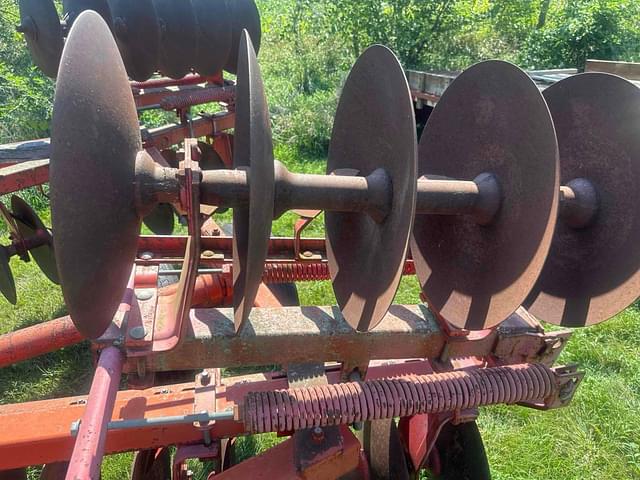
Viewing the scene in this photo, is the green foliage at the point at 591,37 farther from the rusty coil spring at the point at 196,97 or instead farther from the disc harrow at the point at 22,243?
the disc harrow at the point at 22,243

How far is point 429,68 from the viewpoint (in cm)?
732

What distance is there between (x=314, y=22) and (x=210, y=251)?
25.7 feet

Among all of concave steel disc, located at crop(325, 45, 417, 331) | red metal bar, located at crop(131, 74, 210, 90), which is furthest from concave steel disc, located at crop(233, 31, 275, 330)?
red metal bar, located at crop(131, 74, 210, 90)

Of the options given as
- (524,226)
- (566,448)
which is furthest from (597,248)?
(566,448)

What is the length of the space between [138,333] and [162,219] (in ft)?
8.43

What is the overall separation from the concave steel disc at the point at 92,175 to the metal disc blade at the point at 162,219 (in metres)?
2.50

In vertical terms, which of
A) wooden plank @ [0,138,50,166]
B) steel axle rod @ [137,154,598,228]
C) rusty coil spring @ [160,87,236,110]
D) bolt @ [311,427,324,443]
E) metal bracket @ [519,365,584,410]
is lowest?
bolt @ [311,427,324,443]

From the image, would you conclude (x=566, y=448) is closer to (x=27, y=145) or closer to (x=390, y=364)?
(x=390, y=364)

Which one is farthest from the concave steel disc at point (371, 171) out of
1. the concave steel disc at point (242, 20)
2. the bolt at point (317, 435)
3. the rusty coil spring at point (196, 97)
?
the concave steel disc at point (242, 20)

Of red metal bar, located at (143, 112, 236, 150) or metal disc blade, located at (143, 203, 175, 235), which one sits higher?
red metal bar, located at (143, 112, 236, 150)

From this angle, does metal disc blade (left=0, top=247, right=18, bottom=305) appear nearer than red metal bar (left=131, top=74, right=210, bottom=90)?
Yes

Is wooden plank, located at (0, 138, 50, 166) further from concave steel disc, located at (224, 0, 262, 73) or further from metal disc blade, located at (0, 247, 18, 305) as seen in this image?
concave steel disc, located at (224, 0, 262, 73)

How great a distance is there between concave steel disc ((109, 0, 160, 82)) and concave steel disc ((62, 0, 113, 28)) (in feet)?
0.89

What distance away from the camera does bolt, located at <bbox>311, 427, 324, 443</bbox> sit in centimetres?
145
